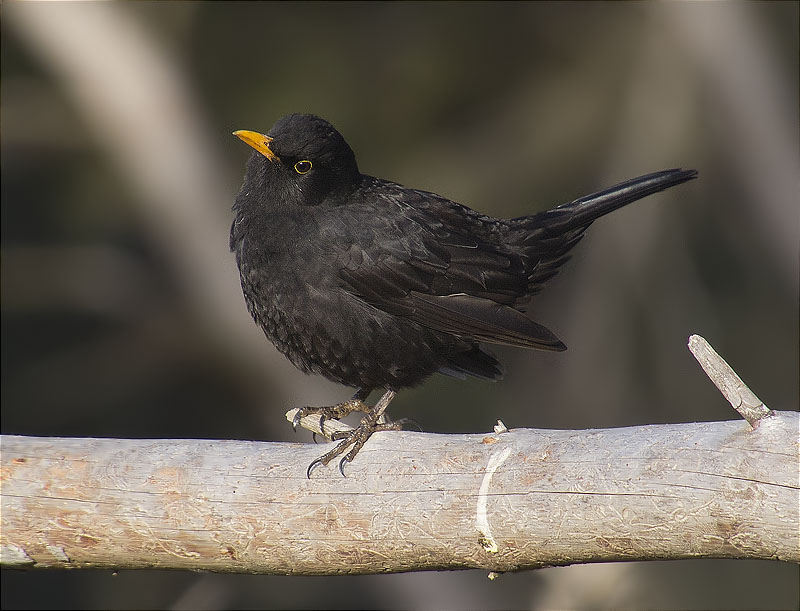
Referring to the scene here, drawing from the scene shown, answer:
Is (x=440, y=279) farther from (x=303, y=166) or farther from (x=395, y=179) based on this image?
(x=395, y=179)

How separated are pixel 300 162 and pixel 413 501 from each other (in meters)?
1.94

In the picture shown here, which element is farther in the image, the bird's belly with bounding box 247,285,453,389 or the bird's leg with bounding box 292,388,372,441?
the bird's leg with bounding box 292,388,372,441

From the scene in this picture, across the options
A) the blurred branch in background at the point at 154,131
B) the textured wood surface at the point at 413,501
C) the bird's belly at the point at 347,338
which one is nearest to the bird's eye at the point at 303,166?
the bird's belly at the point at 347,338

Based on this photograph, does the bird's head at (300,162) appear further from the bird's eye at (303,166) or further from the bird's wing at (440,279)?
the bird's wing at (440,279)

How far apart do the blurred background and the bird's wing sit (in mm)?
4255

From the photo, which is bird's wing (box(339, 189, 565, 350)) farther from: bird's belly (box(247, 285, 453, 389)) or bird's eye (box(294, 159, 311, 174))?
bird's eye (box(294, 159, 311, 174))

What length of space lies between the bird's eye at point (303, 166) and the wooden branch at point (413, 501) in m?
1.49

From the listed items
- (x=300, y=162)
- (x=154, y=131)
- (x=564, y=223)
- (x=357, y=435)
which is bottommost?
(x=357, y=435)

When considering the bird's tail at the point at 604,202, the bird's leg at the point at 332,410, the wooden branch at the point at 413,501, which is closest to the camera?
the wooden branch at the point at 413,501

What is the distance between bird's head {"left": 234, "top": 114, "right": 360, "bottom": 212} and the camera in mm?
4855

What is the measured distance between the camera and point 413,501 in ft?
12.1

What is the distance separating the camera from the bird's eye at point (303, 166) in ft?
16.0

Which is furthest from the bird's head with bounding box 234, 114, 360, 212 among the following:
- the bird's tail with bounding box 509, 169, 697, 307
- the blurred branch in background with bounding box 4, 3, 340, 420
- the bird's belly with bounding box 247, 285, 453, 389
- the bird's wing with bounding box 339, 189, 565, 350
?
the blurred branch in background with bounding box 4, 3, 340, 420

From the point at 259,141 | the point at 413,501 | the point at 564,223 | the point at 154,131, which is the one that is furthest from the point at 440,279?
the point at 154,131
